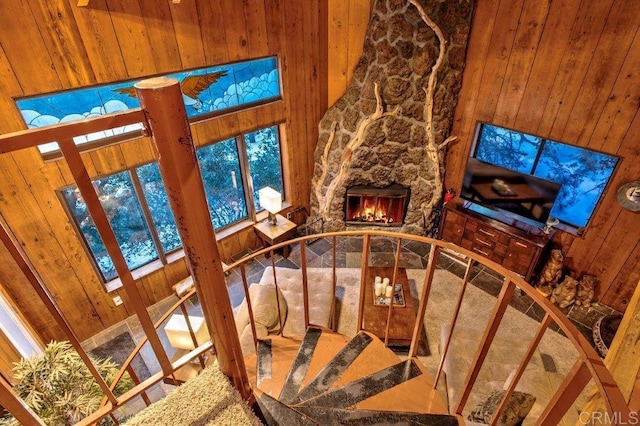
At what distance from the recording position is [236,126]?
4.22 meters

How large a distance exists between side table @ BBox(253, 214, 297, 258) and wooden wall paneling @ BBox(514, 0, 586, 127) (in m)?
3.24

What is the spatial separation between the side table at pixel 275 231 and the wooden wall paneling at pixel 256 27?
2271mm

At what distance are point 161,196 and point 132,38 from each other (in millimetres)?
1676

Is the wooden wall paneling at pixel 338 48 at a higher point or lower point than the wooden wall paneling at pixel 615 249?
higher

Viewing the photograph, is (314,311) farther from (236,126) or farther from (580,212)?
(580,212)

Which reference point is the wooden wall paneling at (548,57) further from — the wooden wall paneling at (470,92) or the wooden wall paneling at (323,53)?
the wooden wall paneling at (323,53)

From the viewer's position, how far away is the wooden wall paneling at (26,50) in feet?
8.40

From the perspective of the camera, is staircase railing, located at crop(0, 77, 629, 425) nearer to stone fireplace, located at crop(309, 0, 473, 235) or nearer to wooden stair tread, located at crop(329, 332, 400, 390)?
wooden stair tread, located at crop(329, 332, 400, 390)

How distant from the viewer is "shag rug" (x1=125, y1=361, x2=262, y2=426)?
1104mm

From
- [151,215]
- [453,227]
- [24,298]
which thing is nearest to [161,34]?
[151,215]

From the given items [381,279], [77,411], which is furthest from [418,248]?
[77,411]

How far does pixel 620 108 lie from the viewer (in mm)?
3387

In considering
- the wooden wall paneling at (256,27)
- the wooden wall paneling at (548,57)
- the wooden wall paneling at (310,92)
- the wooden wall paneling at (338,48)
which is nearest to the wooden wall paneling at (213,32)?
the wooden wall paneling at (256,27)

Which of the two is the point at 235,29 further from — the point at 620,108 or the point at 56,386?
the point at 620,108
